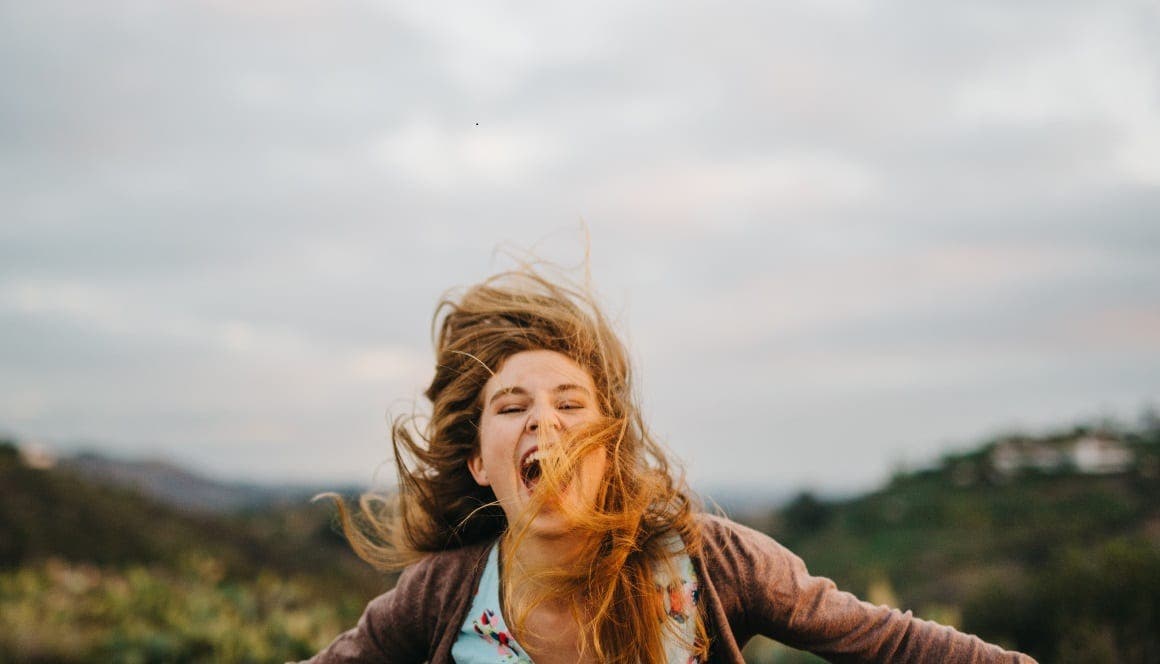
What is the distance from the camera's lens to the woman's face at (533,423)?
224cm

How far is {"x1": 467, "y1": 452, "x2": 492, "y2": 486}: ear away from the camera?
8.45 feet

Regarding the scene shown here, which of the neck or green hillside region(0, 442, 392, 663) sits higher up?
the neck

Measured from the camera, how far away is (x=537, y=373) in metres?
2.42

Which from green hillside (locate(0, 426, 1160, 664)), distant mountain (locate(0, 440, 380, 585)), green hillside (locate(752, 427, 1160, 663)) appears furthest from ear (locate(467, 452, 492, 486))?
distant mountain (locate(0, 440, 380, 585))

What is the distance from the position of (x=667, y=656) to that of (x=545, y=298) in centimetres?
108

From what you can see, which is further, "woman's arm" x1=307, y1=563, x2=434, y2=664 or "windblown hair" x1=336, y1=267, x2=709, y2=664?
"woman's arm" x1=307, y1=563, x2=434, y2=664

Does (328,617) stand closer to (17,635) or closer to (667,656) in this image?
(17,635)

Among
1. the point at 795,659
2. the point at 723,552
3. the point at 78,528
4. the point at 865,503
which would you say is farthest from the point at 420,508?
the point at 865,503

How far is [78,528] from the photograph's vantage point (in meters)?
11.9

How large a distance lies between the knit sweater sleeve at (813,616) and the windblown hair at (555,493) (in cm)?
11

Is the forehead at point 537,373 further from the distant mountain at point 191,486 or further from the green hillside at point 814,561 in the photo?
the distant mountain at point 191,486

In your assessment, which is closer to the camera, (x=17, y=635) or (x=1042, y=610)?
(x=17, y=635)

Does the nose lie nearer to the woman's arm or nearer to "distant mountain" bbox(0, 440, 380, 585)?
the woman's arm

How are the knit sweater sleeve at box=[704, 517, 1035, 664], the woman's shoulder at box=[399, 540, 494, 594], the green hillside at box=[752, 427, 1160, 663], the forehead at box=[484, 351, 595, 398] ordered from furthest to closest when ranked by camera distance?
the green hillside at box=[752, 427, 1160, 663], the woman's shoulder at box=[399, 540, 494, 594], the forehead at box=[484, 351, 595, 398], the knit sweater sleeve at box=[704, 517, 1035, 664]
